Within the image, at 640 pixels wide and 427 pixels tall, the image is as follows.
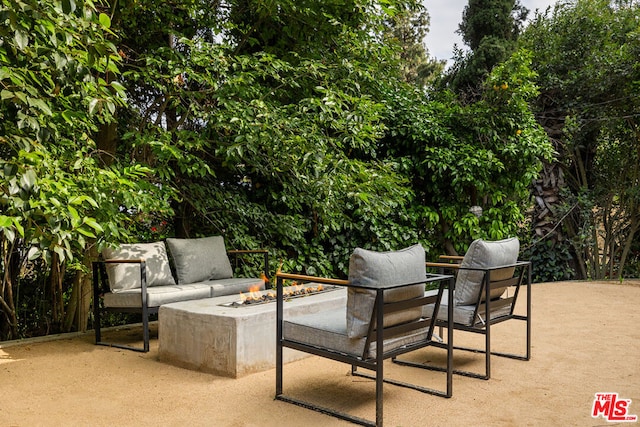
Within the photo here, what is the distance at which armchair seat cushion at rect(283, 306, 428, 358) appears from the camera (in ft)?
8.55

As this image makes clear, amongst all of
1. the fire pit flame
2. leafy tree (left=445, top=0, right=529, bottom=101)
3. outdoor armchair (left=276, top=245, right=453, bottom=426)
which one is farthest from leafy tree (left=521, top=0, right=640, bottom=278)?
outdoor armchair (left=276, top=245, right=453, bottom=426)

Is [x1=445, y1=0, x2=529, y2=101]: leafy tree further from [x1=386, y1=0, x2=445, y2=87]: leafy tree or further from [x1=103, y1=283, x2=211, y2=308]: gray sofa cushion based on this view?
[x1=103, y1=283, x2=211, y2=308]: gray sofa cushion

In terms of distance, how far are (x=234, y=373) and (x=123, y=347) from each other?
1.34 metres

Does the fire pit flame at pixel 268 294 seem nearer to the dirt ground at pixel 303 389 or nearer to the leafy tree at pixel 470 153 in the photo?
the dirt ground at pixel 303 389

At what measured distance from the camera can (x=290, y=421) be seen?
2.62m

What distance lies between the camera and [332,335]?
8.82 ft

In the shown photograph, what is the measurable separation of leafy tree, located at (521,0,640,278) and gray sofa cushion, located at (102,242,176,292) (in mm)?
6363

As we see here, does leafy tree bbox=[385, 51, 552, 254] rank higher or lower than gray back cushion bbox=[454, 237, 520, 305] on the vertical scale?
higher

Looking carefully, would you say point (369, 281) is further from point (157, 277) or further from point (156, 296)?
point (157, 277)

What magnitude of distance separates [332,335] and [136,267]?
243 centimetres

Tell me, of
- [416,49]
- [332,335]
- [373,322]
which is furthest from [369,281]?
[416,49]

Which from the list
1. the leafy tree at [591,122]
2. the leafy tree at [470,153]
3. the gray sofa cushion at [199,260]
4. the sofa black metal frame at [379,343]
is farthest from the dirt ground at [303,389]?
the leafy tree at [591,122]

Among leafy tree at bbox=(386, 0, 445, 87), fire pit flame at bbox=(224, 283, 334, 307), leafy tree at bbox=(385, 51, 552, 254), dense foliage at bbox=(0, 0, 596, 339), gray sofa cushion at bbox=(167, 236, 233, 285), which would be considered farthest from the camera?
leafy tree at bbox=(386, 0, 445, 87)

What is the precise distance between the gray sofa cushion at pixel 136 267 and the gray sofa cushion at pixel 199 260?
0.12 meters
